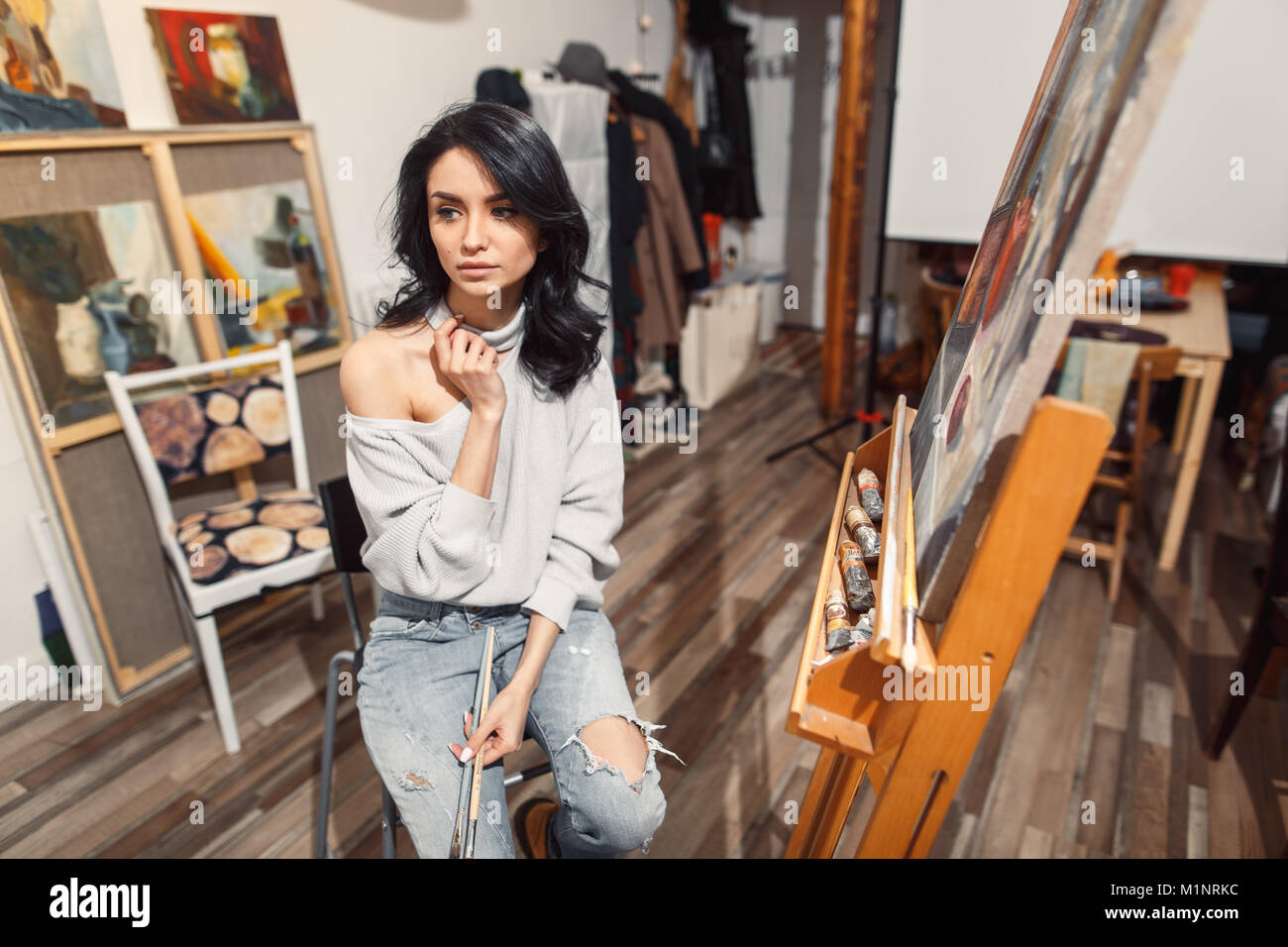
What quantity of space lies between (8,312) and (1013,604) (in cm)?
199

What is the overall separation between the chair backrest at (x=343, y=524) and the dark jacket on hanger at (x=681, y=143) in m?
2.41

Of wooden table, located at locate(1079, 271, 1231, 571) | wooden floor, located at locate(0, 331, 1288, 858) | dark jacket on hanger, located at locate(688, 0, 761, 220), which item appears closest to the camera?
wooden floor, located at locate(0, 331, 1288, 858)

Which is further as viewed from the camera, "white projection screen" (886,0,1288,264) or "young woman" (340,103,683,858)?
"white projection screen" (886,0,1288,264)

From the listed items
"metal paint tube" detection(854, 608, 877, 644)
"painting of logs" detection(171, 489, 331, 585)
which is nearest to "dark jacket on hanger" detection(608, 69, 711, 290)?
"painting of logs" detection(171, 489, 331, 585)

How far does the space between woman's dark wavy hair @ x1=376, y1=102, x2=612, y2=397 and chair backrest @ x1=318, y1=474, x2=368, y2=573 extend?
341mm

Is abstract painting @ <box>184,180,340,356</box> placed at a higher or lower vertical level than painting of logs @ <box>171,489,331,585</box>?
higher

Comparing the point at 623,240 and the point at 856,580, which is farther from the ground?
the point at 623,240

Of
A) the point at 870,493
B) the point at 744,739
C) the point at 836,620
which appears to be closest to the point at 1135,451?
the point at 744,739

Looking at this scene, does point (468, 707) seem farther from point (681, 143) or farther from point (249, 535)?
point (681, 143)

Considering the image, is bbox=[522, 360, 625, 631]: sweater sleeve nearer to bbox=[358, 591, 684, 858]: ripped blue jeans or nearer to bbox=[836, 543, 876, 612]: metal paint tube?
bbox=[358, 591, 684, 858]: ripped blue jeans

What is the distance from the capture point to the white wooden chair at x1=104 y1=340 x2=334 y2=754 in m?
1.72

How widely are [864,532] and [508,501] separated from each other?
535mm

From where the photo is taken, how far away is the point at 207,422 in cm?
194
